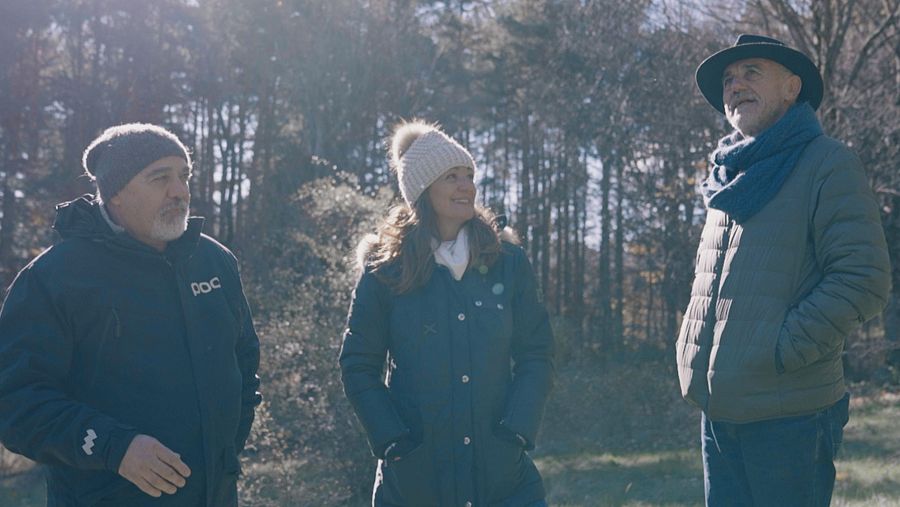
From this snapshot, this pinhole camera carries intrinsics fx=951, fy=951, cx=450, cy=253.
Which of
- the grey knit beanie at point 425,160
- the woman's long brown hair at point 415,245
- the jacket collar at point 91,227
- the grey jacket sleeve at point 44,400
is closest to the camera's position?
the grey jacket sleeve at point 44,400

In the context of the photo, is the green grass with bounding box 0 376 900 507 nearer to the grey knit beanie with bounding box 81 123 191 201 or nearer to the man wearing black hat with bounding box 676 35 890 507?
the man wearing black hat with bounding box 676 35 890 507

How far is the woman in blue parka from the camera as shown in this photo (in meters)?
3.67

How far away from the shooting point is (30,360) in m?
3.21

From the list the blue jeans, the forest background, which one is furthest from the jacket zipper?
the forest background

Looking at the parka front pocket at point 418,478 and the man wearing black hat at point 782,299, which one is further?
the parka front pocket at point 418,478

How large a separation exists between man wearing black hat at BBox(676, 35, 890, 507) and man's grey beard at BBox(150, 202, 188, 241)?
80.9 inches

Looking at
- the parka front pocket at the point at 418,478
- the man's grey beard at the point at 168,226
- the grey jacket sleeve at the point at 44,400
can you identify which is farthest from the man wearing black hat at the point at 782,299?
the grey jacket sleeve at the point at 44,400

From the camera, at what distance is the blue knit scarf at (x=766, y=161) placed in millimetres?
3576

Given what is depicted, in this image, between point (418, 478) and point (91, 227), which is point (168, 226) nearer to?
point (91, 227)

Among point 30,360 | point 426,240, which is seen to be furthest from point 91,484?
point 426,240

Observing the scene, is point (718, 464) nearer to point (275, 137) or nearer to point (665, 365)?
point (665, 365)

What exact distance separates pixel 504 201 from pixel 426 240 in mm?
24385

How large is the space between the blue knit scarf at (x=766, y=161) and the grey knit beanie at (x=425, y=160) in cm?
110

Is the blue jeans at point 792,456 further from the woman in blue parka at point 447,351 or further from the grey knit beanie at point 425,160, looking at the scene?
the grey knit beanie at point 425,160
